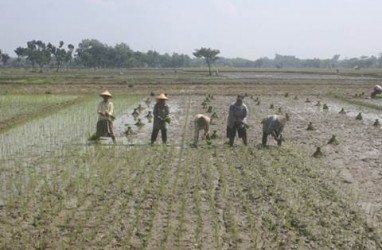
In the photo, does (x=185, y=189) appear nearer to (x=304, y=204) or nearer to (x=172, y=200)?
(x=172, y=200)

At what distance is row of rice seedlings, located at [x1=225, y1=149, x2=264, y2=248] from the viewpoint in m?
5.80

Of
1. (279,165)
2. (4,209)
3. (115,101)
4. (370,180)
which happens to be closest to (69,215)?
(4,209)

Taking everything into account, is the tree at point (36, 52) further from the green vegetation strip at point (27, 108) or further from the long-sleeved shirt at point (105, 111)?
the long-sleeved shirt at point (105, 111)

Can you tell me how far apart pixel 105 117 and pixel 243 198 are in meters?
5.52

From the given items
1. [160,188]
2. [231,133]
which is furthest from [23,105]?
[160,188]

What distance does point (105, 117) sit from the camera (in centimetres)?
1188

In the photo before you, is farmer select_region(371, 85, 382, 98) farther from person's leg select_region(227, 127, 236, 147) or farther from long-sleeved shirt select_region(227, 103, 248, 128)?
long-sleeved shirt select_region(227, 103, 248, 128)

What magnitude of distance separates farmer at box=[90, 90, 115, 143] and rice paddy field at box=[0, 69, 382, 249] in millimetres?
287

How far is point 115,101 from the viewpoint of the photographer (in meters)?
24.2

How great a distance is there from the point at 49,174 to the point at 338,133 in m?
9.16

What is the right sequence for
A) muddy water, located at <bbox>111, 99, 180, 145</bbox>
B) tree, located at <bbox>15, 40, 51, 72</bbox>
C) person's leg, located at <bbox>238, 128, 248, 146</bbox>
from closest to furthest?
person's leg, located at <bbox>238, 128, 248, 146</bbox> → muddy water, located at <bbox>111, 99, 180, 145</bbox> → tree, located at <bbox>15, 40, 51, 72</bbox>

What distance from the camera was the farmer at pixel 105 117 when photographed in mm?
11852

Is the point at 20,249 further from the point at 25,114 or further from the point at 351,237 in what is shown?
the point at 25,114

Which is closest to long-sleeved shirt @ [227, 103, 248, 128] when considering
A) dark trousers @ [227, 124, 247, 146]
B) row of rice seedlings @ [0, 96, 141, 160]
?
dark trousers @ [227, 124, 247, 146]
